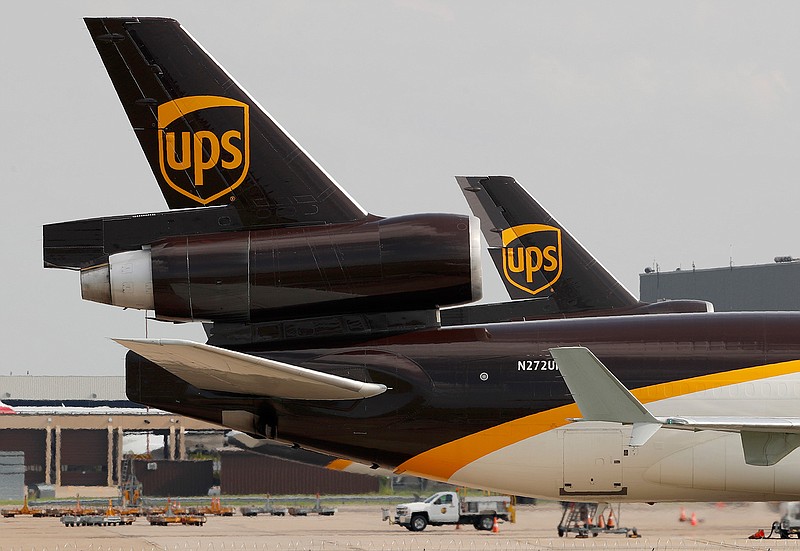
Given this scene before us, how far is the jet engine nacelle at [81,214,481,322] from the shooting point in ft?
68.6

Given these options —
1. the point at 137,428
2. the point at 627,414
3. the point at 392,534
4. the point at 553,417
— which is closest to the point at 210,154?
the point at 553,417

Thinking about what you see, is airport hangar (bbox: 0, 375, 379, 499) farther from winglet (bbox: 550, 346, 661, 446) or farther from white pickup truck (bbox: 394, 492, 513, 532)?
winglet (bbox: 550, 346, 661, 446)

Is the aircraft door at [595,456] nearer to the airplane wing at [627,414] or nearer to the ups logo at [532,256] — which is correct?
the airplane wing at [627,414]

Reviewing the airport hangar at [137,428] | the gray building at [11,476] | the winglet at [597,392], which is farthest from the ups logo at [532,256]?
the gray building at [11,476]

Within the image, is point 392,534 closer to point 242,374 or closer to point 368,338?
point 368,338

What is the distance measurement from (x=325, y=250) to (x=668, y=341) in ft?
21.9

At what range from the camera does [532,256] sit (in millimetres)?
35500

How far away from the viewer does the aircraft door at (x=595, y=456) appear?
2273cm

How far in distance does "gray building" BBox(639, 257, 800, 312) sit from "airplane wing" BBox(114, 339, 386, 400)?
70.8 metres

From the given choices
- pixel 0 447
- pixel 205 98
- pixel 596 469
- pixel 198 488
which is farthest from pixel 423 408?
pixel 0 447

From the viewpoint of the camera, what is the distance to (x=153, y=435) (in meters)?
110

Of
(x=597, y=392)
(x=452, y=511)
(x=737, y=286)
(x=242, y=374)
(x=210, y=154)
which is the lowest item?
(x=452, y=511)

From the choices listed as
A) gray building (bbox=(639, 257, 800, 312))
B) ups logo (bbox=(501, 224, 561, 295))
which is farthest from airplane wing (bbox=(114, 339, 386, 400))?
gray building (bbox=(639, 257, 800, 312))

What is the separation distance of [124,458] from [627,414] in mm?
84564
